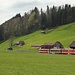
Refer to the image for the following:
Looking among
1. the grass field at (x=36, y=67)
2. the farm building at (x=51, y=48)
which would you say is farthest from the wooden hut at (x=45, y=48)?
the grass field at (x=36, y=67)

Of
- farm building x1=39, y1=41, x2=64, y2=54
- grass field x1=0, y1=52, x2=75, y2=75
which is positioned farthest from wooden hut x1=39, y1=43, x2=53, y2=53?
grass field x1=0, y1=52, x2=75, y2=75

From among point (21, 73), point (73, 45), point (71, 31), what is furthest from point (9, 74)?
point (71, 31)

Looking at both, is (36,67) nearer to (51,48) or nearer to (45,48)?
(51,48)

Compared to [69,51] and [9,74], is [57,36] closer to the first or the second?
[69,51]

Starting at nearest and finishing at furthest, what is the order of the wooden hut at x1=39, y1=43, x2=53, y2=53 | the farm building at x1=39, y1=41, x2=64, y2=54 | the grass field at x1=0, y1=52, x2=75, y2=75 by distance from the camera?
the grass field at x1=0, y1=52, x2=75, y2=75 < the farm building at x1=39, y1=41, x2=64, y2=54 < the wooden hut at x1=39, y1=43, x2=53, y2=53

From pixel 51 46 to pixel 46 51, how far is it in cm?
1285

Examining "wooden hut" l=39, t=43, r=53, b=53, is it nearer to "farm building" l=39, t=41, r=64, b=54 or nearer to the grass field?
"farm building" l=39, t=41, r=64, b=54

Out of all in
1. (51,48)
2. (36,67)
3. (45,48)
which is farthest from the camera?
(45,48)

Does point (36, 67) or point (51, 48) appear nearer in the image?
point (36, 67)

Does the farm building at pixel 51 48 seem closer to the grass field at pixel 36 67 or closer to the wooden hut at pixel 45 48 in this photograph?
the wooden hut at pixel 45 48

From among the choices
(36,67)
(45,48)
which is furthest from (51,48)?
(36,67)

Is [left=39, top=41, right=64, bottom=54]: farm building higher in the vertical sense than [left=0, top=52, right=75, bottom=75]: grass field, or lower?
higher

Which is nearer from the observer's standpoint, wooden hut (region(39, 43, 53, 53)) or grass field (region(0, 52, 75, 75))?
grass field (region(0, 52, 75, 75))

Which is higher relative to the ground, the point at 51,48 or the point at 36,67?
the point at 51,48
